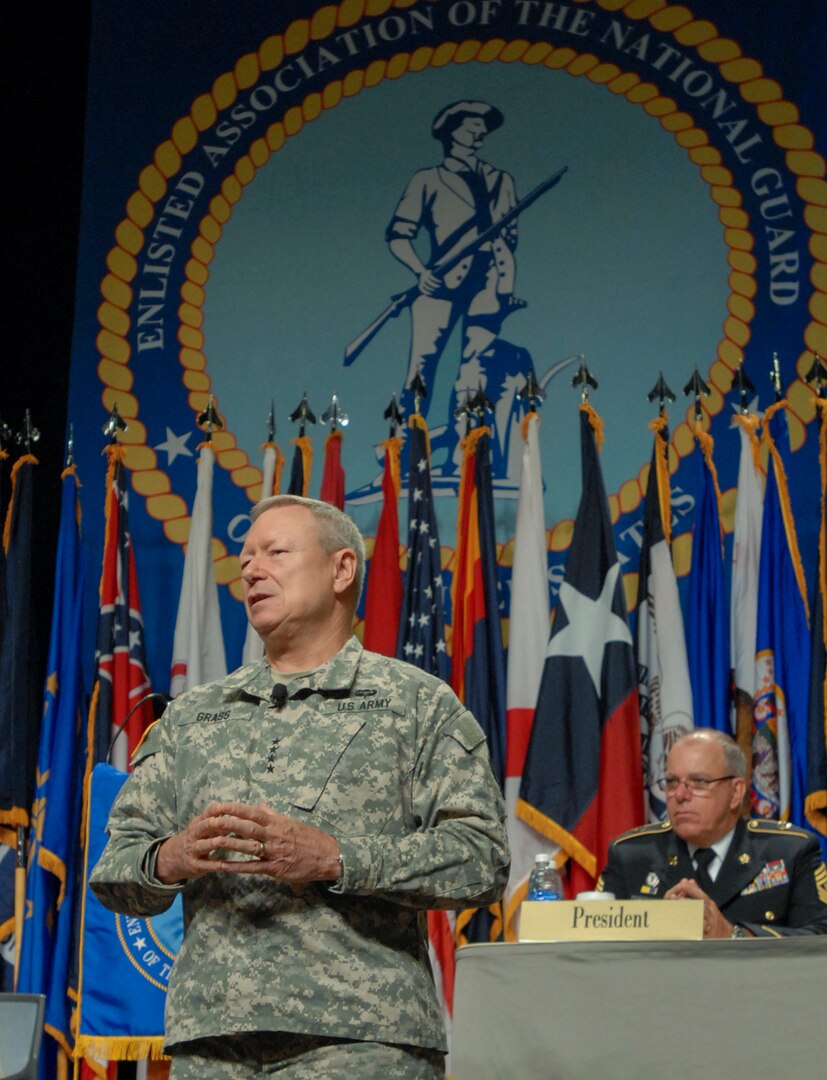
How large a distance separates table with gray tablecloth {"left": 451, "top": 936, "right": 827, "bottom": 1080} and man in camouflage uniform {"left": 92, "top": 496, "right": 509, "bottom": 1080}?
171 millimetres

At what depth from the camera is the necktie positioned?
3.83 meters

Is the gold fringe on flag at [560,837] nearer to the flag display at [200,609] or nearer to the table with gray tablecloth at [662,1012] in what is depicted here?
the flag display at [200,609]

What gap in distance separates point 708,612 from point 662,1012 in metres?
3.32

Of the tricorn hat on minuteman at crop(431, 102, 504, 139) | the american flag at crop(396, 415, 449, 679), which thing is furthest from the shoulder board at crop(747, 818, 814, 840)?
the tricorn hat on minuteman at crop(431, 102, 504, 139)

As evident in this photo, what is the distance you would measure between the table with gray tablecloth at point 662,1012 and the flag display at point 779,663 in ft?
9.51

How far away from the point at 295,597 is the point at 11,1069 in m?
0.96

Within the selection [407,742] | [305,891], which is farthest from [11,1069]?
[407,742]

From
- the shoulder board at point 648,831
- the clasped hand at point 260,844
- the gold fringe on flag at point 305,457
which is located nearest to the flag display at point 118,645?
the gold fringe on flag at point 305,457

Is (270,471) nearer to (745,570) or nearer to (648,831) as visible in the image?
(745,570)

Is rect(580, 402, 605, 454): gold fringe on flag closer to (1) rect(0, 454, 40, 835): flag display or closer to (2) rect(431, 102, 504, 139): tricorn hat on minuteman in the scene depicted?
(2) rect(431, 102, 504, 139): tricorn hat on minuteman

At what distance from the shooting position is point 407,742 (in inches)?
87.0

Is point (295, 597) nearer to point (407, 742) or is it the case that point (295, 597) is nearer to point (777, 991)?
point (407, 742)

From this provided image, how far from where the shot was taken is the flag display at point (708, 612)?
495 centimetres

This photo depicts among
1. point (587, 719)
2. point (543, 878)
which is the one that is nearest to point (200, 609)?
point (587, 719)
